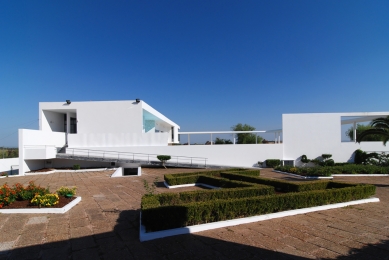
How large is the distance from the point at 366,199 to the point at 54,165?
75.7ft

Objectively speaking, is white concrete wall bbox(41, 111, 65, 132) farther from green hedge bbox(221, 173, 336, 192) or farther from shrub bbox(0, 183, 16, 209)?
green hedge bbox(221, 173, 336, 192)

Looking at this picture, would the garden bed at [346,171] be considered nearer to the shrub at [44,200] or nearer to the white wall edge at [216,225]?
the white wall edge at [216,225]

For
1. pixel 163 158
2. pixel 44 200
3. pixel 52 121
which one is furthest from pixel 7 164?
pixel 44 200

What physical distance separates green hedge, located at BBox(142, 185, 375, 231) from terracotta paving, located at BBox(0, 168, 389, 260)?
0.38m

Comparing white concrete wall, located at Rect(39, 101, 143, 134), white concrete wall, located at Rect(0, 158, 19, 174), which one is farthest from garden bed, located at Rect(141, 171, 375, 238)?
white concrete wall, located at Rect(0, 158, 19, 174)

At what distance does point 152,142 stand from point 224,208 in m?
17.3

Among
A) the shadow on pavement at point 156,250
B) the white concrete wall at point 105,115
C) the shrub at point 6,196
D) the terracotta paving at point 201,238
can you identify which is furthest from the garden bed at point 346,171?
the shrub at point 6,196

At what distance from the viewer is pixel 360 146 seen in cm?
2147

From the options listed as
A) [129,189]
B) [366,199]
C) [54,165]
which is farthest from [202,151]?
[366,199]

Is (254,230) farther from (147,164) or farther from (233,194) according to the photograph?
(147,164)

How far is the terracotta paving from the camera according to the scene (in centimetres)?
409

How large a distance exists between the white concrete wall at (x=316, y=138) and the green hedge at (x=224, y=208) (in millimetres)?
15322

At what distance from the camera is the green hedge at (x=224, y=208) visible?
5.04 metres

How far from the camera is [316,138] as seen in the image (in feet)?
72.2
